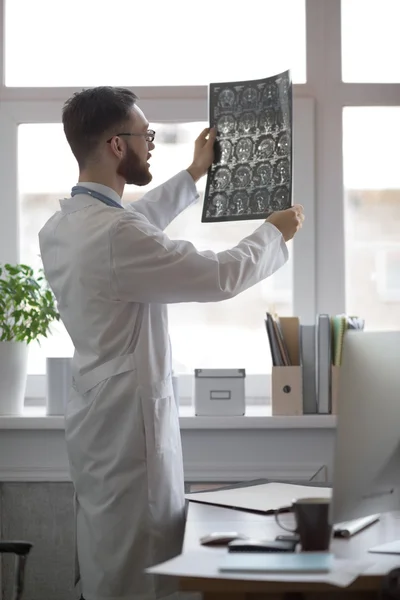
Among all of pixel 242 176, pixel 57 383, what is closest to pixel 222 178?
pixel 242 176

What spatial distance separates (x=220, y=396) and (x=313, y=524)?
1.24m

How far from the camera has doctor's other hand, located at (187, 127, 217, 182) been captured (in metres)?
2.37

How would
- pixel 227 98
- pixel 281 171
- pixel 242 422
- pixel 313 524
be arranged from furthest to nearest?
pixel 242 422, pixel 227 98, pixel 281 171, pixel 313 524

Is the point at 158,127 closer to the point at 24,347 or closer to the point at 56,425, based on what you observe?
the point at 24,347

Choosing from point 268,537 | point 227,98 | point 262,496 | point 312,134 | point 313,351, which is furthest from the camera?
point 312,134

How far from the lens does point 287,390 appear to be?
8.86ft

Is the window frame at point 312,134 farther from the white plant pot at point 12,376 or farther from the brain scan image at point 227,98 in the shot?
the brain scan image at point 227,98

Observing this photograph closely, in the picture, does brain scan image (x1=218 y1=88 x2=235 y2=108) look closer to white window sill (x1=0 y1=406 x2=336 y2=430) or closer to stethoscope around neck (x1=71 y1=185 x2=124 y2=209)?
stethoscope around neck (x1=71 y1=185 x2=124 y2=209)

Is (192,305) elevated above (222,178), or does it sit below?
below

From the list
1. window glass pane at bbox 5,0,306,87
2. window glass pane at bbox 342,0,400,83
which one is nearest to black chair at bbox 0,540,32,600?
window glass pane at bbox 5,0,306,87

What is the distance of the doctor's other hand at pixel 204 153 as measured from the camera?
2.37 meters

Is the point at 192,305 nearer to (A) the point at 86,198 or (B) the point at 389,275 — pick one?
(B) the point at 389,275

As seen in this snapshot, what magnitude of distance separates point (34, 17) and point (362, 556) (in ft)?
7.61

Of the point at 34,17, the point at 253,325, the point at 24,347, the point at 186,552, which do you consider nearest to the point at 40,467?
the point at 24,347
